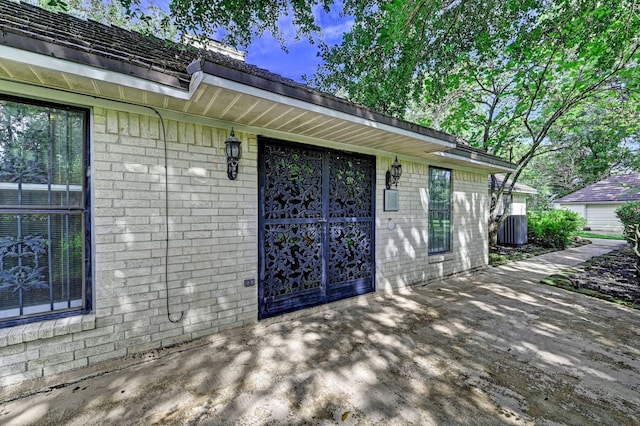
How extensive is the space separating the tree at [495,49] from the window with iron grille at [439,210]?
6.30 ft

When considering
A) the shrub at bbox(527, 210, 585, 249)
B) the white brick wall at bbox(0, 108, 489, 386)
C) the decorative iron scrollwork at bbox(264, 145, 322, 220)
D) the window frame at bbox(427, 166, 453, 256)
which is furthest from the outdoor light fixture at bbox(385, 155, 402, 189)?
the shrub at bbox(527, 210, 585, 249)

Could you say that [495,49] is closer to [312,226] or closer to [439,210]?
[439,210]

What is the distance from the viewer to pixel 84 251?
2.76 metres

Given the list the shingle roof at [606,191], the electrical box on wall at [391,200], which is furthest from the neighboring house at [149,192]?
the shingle roof at [606,191]

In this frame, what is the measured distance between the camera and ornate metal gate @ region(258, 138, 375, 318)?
12.9ft

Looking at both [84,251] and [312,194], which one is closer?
[84,251]

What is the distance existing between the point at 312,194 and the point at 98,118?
272cm

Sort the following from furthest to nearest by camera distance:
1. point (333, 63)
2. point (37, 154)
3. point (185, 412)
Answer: point (333, 63) < point (37, 154) < point (185, 412)

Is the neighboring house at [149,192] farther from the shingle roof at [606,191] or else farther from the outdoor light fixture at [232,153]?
the shingle roof at [606,191]

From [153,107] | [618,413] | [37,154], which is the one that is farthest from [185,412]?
[618,413]

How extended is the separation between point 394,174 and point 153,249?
13.4 ft

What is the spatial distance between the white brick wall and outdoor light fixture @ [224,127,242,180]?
103 millimetres

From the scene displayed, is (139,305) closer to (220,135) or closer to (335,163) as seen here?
(220,135)

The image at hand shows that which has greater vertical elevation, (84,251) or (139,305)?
(84,251)
